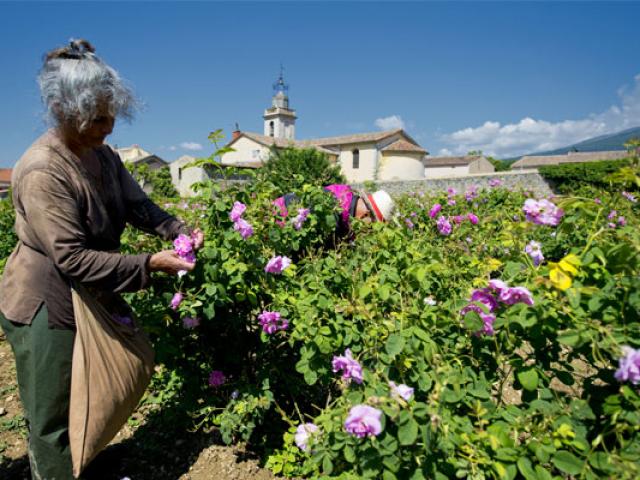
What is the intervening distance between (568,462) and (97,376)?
1584 millimetres

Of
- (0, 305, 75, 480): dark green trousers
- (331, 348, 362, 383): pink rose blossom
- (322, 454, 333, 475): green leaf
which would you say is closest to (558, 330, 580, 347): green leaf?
(331, 348, 362, 383): pink rose blossom

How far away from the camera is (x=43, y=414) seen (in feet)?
5.49

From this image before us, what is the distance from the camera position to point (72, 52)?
5.17 ft

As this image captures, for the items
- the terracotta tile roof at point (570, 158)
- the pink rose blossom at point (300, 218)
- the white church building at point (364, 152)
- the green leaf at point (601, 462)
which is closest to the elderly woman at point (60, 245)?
the pink rose blossom at point (300, 218)

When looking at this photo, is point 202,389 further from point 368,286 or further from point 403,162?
point 403,162

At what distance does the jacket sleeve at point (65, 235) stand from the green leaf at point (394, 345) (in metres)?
Result: 0.95

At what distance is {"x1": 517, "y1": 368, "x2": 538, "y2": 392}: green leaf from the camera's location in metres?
1.16

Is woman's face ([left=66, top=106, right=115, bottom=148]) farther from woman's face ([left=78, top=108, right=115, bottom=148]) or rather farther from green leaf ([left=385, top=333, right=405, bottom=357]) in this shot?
green leaf ([left=385, top=333, right=405, bottom=357])

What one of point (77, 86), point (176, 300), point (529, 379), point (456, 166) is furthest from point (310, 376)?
point (456, 166)

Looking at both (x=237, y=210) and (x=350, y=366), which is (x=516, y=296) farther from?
(x=237, y=210)

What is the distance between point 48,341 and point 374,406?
1.26m

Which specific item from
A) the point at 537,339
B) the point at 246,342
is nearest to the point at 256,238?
the point at 246,342

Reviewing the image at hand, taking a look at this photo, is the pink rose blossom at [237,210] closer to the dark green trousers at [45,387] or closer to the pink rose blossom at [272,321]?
the pink rose blossom at [272,321]

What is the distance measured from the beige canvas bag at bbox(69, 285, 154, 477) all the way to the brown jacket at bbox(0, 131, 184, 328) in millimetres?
76
